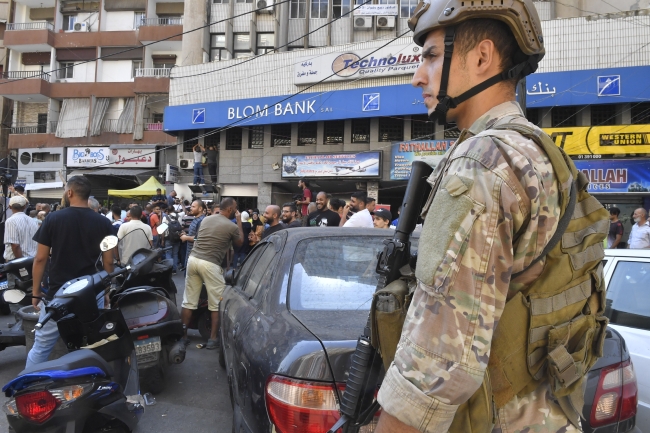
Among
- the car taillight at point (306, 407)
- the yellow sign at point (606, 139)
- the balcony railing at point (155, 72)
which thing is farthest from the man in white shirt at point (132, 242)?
the balcony railing at point (155, 72)

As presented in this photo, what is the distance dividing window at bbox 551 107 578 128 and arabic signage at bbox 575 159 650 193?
2.15 metres

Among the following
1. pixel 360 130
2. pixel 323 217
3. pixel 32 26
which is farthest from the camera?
pixel 32 26

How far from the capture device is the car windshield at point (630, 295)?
9.72 ft

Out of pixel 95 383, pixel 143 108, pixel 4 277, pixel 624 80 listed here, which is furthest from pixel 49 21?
pixel 95 383

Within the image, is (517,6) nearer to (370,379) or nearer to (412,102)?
(370,379)

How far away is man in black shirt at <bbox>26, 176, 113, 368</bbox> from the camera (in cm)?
382

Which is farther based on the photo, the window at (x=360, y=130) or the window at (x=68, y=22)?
the window at (x=68, y=22)

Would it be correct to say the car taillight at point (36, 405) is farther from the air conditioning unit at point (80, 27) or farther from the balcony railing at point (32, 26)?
the balcony railing at point (32, 26)

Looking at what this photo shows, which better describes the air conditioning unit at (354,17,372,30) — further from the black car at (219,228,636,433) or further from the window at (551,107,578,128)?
the black car at (219,228,636,433)

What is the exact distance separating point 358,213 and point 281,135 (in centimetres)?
1476

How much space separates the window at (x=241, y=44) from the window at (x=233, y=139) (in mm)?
4677

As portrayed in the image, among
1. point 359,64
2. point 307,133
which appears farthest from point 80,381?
point 307,133

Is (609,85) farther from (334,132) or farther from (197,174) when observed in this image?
(197,174)

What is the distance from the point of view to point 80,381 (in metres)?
2.43
